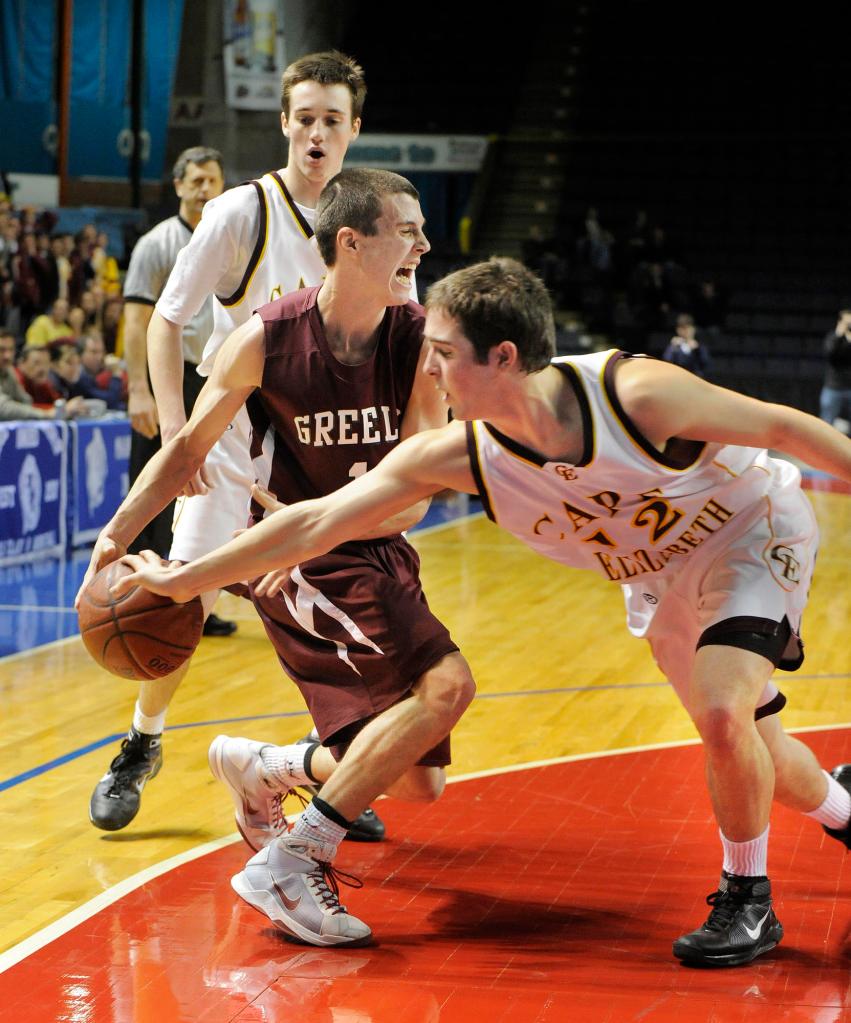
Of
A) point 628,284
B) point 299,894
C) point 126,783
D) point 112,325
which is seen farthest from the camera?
point 628,284

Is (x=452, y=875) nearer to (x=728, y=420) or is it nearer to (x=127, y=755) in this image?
(x=127, y=755)

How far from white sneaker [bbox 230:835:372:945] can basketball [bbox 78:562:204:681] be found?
1.66ft

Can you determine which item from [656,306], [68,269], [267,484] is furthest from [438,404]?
[656,306]

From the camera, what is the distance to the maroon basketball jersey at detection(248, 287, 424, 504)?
348 centimetres

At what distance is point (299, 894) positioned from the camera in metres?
3.19

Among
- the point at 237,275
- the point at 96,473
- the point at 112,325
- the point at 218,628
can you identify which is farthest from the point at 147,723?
the point at 112,325

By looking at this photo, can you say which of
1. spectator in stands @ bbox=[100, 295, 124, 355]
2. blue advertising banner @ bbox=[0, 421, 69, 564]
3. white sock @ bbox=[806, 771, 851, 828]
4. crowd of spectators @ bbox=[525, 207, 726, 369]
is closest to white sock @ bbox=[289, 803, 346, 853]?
white sock @ bbox=[806, 771, 851, 828]

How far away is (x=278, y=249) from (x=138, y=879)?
67.0 inches

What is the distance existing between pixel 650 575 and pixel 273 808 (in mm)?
1165

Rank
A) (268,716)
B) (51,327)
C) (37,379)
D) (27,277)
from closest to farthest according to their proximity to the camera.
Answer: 1. (268,716)
2. (37,379)
3. (51,327)
4. (27,277)

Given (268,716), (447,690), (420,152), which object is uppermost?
(420,152)

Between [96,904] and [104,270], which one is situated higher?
[104,270]

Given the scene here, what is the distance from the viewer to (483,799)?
432 centimetres

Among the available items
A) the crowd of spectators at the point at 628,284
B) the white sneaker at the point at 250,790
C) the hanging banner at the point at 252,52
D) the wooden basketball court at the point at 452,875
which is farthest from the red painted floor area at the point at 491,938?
the hanging banner at the point at 252,52
